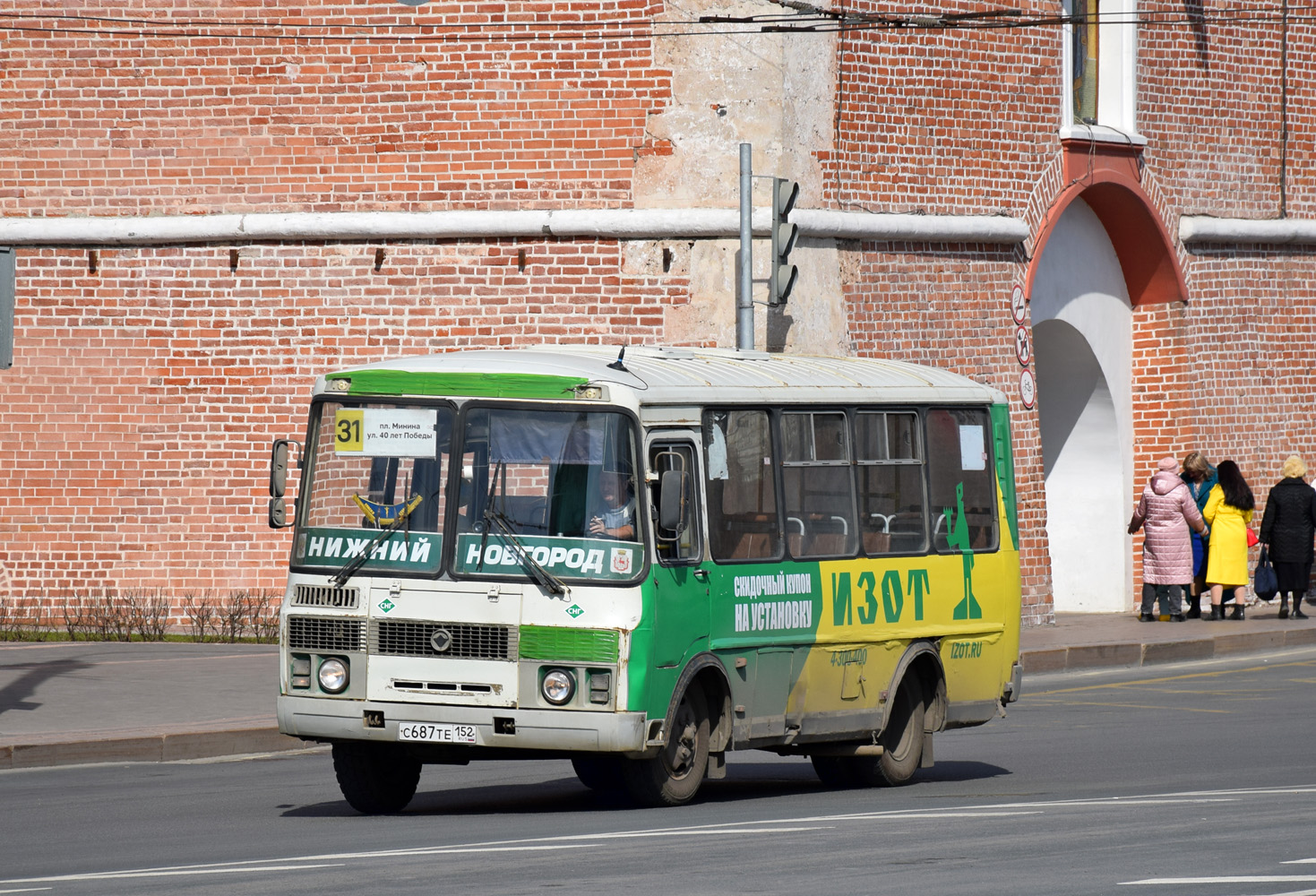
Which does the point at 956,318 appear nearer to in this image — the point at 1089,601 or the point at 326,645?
the point at 1089,601

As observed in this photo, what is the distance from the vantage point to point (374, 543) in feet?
35.0

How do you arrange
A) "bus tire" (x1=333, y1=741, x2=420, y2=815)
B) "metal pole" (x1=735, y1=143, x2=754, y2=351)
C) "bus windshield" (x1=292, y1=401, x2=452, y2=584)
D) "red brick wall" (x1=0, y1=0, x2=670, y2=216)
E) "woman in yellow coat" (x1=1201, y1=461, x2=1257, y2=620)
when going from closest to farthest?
"bus windshield" (x1=292, y1=401, x2=452, y2=584)
"bus tire" (x1=333, y1=741, x2=420, y2=815)
"metal pole" (x1=735, y1=143, x2=754, y2=351)
"red brick wall" (x1=0, y1=0, x2=670, y2=216)
"woman in yellow coat" (x1=1201, y1=461, x2=1257, y2=620)

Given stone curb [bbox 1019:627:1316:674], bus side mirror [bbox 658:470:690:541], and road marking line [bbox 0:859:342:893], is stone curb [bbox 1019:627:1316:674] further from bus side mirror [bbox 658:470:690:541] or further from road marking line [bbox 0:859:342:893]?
road marking line [bbox 0:859:342:893]

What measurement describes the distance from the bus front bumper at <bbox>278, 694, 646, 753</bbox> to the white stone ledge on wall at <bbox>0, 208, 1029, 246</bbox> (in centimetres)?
1014

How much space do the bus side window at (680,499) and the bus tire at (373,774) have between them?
1.68 meters

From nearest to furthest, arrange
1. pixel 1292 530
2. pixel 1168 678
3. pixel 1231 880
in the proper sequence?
pixel 1231 880 < pixel 1168 678 < pixel 1292 530

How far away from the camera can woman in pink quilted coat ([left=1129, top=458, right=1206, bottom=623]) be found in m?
23.1

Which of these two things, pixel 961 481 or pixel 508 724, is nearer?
pixel 508 724

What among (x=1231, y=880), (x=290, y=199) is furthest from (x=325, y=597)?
(x=290, y=199)

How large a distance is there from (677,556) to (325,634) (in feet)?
5.90

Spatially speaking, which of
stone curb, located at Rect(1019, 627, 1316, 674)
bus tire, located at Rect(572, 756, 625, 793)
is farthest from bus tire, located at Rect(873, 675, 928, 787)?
stone curb, located at Rect(1019, 627, 1316, 674)

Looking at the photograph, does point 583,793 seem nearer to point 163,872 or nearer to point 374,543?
point 374,543

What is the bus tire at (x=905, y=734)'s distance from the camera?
1238 centimetres

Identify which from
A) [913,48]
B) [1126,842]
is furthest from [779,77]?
[1126,842]
